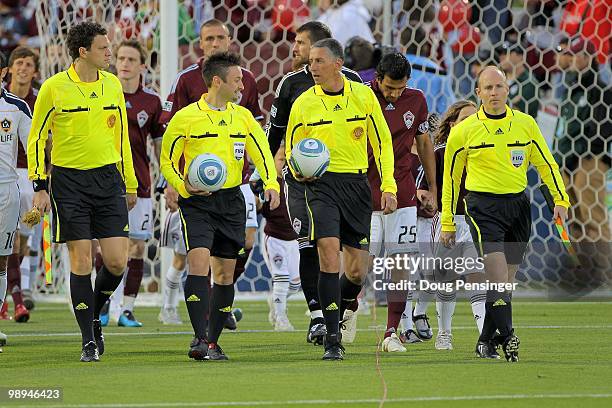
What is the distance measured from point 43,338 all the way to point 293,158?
3.09m

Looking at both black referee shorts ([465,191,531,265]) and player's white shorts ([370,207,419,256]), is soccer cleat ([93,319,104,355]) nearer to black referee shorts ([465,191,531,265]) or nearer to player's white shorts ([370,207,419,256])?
player's white shorts ([370,207,419,256])

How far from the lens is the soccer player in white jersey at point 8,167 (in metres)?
9.85

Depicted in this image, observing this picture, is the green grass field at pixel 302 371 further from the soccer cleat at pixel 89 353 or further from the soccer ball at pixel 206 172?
the soccer ball at pixel 206 172

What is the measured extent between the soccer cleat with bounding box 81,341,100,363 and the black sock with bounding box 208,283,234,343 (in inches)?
29.1

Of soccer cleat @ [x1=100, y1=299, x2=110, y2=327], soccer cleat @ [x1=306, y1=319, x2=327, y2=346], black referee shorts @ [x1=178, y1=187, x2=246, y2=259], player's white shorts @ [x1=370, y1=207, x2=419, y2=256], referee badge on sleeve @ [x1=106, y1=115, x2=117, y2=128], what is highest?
referee badge on sleeve @ [x1=106, y1=115, x2=117, y2=128]

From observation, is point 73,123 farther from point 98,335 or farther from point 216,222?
point 98,335

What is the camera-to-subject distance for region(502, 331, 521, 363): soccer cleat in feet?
27.3

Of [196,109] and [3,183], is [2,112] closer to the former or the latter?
[3,183]

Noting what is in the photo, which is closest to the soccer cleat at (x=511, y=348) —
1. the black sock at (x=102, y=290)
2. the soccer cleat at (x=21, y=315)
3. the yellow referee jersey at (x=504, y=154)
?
the yellow referee jersey at (x=504, y=154)

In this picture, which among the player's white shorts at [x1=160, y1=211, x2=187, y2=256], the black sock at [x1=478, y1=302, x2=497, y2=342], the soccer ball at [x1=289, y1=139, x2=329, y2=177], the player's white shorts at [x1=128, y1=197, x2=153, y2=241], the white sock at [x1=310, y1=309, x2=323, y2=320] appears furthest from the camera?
the player's white shorts at [x1=160, y1=211, x2=187, y2=256]

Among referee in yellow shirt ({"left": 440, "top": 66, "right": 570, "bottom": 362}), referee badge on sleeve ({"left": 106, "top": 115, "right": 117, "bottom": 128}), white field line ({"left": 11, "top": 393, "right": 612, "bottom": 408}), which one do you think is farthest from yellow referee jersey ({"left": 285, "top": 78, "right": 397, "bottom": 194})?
white field line ({"left": 11, "top": 393, "right": 612, "bottom": 408})

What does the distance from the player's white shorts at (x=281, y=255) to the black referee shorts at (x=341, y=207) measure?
9.62 ft

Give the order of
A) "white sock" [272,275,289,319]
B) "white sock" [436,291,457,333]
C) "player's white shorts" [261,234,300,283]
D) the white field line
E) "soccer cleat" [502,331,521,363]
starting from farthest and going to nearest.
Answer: "player's white shorts" [261,234,300,283] < "white sock" [272,275,289,319] < "white sock" [436,291,457,333] < "soccer cleat" [502,331,521,363] < the white field line

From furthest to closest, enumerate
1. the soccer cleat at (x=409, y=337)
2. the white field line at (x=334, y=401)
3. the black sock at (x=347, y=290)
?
the soccer cleat at (x=409, y=337) → the black sock at (x=347, y=290) → the white field line at (x=334, y=401)
